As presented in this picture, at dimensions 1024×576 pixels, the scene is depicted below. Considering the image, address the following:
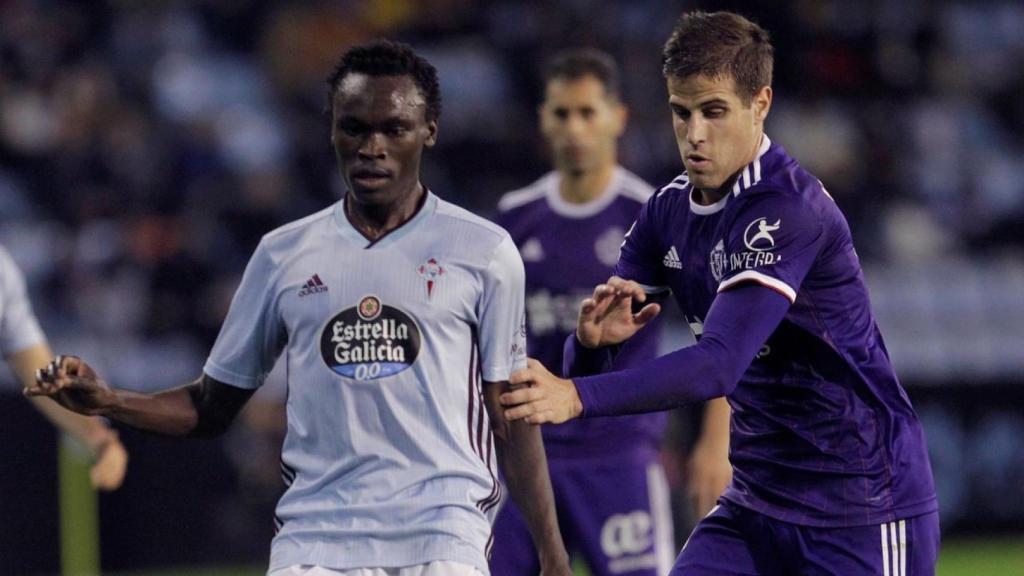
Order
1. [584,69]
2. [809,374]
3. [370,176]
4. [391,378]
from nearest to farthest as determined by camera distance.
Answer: [391,378] < [370,176] < [809,374] < [584,69]

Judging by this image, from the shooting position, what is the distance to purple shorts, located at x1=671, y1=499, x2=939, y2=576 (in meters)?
4.90

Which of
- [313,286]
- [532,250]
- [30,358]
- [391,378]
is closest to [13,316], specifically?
[30,358]

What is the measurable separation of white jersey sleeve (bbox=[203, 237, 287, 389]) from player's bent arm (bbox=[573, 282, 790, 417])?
937mm

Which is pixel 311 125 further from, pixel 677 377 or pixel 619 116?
pixel 677 377

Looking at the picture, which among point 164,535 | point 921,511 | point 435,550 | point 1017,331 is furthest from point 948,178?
point 435,550

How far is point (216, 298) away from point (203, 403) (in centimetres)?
659

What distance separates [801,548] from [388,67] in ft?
5.97

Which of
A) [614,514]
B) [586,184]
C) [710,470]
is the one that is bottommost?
[614,514]

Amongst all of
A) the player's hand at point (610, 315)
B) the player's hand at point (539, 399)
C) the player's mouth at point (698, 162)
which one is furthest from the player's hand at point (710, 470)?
the player's hand at point (539, 399)

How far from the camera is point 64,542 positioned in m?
10.1

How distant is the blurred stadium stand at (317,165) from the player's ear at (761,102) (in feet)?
20.0

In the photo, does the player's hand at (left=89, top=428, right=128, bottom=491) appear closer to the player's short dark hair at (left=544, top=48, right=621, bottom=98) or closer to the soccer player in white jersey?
the soccer player in white jersey

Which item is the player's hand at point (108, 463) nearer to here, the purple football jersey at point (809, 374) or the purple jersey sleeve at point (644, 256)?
the purple jersey sleeve at point (644, 256)

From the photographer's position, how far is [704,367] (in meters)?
4.34
